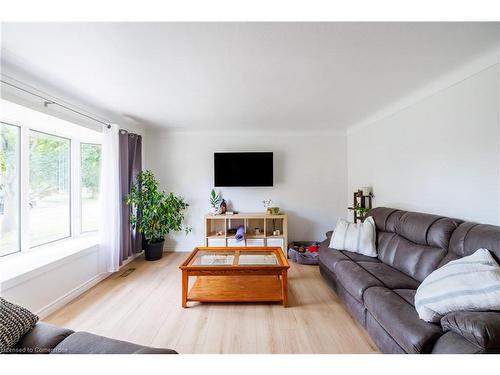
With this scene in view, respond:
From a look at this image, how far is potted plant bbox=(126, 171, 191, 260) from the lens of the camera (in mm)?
3203

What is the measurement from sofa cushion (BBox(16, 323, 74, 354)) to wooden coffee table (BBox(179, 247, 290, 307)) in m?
1.05

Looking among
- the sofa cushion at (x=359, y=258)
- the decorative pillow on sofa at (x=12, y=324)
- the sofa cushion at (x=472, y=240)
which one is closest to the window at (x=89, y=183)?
the decorative pillow on sofa at (x=12, y=324)

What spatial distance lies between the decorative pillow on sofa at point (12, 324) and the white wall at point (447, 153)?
10.1 feet

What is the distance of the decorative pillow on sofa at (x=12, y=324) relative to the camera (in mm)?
903

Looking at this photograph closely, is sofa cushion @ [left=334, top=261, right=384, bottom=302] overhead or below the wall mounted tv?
below

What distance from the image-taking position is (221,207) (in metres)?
3.73

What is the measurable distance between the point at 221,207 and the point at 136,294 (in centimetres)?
181

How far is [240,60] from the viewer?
1591 millimetres

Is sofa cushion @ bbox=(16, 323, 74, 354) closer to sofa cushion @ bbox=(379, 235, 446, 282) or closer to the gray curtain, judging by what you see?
the gray curtain

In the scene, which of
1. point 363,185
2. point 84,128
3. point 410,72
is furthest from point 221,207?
point 410,72

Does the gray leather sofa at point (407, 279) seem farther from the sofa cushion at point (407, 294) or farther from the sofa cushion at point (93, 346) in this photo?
the sofa cushion at point (93, 346)

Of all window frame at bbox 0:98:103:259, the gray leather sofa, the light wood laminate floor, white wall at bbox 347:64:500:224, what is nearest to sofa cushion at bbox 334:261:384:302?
the gray leather sofa

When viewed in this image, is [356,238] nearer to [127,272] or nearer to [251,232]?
[251,232]

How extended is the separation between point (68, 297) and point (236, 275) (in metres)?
1.81
